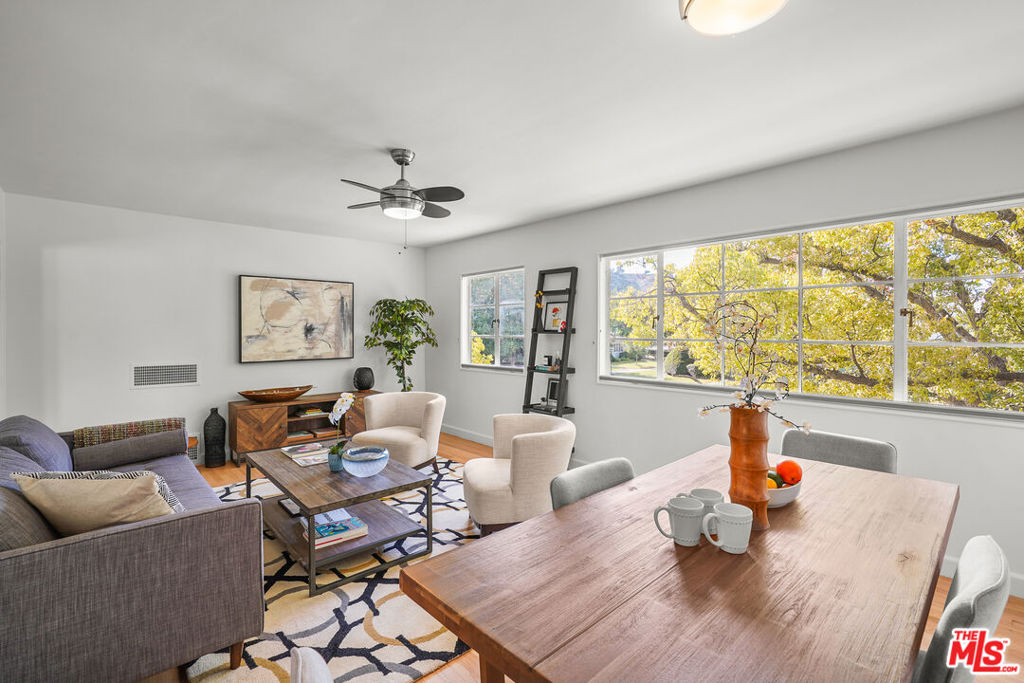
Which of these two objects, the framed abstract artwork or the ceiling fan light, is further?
the framed abstract artwork

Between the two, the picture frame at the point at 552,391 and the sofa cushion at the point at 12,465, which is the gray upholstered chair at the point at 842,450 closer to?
the picture frame at the point at 552,391

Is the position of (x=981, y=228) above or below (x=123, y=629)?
above

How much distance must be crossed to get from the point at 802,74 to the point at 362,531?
3141 millimetres

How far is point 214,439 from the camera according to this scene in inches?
177

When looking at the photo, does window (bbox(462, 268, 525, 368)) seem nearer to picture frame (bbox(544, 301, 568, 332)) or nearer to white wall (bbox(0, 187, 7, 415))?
picture frame (bbox(544, 301, 568, 332))

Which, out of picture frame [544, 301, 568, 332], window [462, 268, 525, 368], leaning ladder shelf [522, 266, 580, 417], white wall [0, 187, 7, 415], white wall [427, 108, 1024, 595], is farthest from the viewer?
window [462, 268, 525, 368]

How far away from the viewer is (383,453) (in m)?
2.86

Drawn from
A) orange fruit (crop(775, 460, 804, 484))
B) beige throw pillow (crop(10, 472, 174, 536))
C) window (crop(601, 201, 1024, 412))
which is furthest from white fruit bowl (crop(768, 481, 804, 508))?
beige throw pillow (crop(10, 472, 174, 536))

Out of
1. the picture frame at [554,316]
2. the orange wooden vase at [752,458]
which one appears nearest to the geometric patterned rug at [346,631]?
the orange wooden vase at [752,458]

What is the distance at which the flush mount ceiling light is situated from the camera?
123cm

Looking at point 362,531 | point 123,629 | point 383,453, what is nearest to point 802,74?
point 383,453

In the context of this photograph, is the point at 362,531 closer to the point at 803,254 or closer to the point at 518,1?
the point at 518,1

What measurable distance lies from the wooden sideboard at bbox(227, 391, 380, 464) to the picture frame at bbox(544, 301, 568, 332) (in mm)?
2063

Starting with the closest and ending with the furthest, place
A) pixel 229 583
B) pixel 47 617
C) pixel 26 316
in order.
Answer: pixel 47 617
pixel 229 583
pixel 26 316
